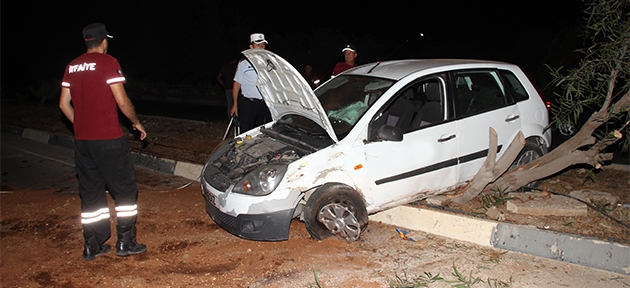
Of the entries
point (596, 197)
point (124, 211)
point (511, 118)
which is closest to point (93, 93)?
point (124, 211)

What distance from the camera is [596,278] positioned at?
393 centimetres

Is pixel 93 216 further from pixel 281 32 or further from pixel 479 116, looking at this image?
pixel 281 32

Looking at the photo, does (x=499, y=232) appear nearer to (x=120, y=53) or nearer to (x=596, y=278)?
(x=596, y=278)

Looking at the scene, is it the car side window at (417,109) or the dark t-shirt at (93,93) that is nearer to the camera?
the dark t-shirt at (93,93)

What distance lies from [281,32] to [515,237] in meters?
28.8

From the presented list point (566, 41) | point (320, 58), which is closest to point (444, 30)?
point (320, 58)

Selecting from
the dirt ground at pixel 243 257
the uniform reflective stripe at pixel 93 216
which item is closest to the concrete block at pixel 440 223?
the dirt ground at pixel 243 257

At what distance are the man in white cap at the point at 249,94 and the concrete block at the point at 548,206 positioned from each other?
3.63m

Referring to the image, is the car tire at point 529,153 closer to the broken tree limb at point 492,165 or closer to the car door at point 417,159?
the broken tree limb at point 492,165

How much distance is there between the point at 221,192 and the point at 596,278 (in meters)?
3.15

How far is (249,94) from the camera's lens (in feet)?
23.4

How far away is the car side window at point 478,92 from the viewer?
16.9ft

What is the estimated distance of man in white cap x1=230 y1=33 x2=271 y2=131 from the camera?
704 cm

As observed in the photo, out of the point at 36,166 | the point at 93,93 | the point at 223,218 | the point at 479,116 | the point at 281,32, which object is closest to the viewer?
the point at 93,93
